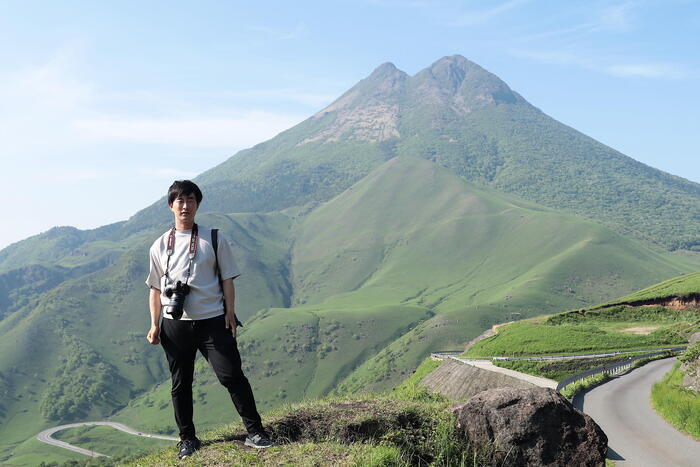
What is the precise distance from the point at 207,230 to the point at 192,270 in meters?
0.56

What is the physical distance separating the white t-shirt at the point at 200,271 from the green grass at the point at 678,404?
12.0 meters

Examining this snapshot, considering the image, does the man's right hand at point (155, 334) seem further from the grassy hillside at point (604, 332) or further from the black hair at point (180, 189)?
the grassy hillside at point (604, 332)

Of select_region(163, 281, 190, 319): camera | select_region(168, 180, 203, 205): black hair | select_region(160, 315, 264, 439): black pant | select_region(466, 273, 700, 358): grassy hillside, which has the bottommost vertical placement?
select_region(466, 273, 700, 358): grassy hillside

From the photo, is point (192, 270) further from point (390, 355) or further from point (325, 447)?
point (390, 355)

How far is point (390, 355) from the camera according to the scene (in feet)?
527

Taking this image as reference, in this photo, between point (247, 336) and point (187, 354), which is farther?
point (247, 336)

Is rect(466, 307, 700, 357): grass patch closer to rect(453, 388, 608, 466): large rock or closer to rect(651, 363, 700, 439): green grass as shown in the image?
rect(651, 363, 700, 439): green grass

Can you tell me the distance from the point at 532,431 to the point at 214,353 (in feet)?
15.0

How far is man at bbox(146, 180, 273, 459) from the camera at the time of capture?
24.1ft

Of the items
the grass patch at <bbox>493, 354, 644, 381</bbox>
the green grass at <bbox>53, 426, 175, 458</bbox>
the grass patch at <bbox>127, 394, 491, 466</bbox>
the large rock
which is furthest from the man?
the green grass at <bbox>53, 426, 175, 458</bbox>

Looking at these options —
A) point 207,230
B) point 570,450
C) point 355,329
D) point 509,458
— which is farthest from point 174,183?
point 355,329

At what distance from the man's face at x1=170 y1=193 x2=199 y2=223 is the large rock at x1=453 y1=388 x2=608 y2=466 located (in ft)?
15.6

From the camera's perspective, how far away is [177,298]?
23.8 feet

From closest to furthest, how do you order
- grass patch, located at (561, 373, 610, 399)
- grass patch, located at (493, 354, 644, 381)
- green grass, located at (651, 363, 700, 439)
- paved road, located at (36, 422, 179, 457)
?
green grass, located at (651, 363, 700, 439) → grass patch, located at (561, 373, 610, 399) → grass patch, located at (493, 354, 644, 381) → paved road, located at (36, 422, 179, 457)
